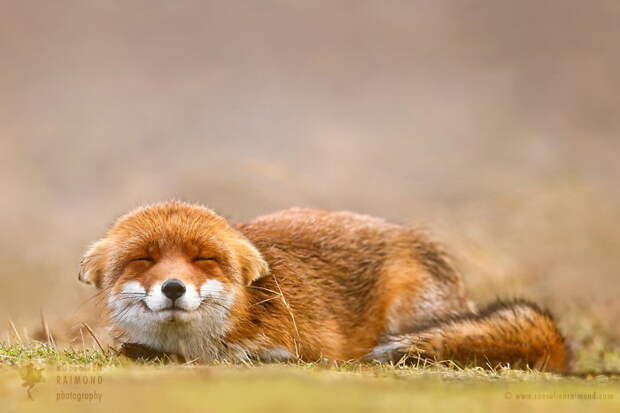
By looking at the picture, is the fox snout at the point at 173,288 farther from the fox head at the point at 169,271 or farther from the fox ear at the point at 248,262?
the fox ear at the point at 248,262

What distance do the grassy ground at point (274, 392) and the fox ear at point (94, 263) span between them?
1478 mm

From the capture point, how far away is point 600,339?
9.86 meters

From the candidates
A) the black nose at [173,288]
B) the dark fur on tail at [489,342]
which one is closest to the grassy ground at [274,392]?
the black nose at [173,288]

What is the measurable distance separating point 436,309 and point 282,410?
466cm

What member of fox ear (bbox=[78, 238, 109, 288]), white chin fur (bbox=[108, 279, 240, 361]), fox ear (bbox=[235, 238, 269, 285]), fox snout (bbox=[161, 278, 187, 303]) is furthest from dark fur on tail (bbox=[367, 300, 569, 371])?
fox ear (bbox=[78, 238, 109, 288])

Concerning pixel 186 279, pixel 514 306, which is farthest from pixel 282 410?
pixel 514 306

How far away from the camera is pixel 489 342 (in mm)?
6848

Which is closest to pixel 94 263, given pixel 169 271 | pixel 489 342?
pixel 169 271

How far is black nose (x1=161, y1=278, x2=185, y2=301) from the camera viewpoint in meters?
5.81

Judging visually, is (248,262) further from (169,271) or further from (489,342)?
(489,342)

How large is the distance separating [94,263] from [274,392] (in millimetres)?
3368

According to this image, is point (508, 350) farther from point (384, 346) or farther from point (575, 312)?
point (575, 312)

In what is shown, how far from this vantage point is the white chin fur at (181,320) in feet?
19.7

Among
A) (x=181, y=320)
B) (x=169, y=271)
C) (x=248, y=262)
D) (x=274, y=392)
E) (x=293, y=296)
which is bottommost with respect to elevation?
(x=274, y=392)
